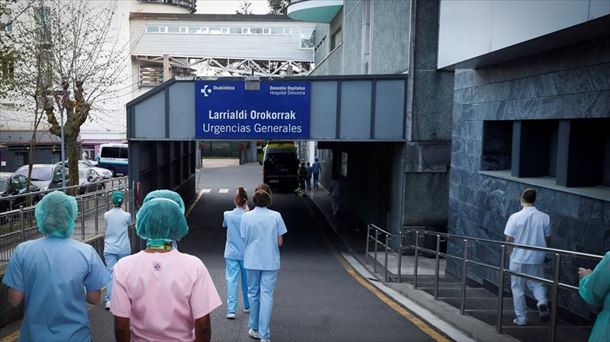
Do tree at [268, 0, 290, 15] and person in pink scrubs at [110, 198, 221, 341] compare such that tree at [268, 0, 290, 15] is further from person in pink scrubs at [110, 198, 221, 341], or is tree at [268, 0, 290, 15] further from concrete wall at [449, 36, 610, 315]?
person in pink scrubs at [110, 198, 221, 341]

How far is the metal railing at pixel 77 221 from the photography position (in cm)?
733

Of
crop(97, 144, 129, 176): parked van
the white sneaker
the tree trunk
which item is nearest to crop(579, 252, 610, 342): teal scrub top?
the white sneaker

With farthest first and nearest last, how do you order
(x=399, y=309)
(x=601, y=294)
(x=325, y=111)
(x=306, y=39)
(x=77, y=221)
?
1. (x=306, y=39)
2. (x=325, y=111)
3. (x=77, y=221)
4. (x=399, y=309)
5. (x=601, y=294)

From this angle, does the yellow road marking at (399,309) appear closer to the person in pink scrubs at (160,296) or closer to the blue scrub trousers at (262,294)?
the blue scrub trousers at (262,294)

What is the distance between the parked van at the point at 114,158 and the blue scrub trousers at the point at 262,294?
90.3ft

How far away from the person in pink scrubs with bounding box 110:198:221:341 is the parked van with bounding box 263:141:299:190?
84.0 feet

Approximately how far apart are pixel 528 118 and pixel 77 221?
8154 millimetres

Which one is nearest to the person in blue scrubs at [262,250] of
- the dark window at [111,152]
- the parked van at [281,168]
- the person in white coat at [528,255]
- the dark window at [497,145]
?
the person in white coat at [528,255]

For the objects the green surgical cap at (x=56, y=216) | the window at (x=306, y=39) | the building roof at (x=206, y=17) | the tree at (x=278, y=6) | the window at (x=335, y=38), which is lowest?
the green surgical cap at (x=56, y=216)

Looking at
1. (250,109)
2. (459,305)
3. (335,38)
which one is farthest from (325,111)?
(335,38)

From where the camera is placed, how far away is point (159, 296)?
2953 mm

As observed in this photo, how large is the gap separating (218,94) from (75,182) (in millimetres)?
5147

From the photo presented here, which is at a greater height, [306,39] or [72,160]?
[306,39]

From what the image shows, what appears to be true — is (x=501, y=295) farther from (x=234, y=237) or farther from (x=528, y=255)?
(x=234, y=237)
